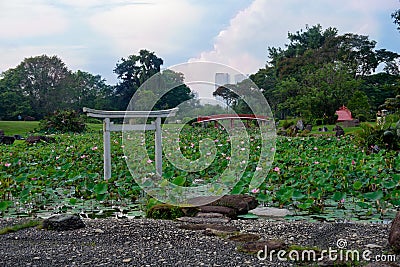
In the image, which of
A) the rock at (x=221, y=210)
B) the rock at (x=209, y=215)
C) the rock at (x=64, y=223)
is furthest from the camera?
the rock at (x=221, y=210)

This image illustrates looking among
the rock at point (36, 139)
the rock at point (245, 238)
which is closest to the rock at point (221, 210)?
the rock at point (245, 238)

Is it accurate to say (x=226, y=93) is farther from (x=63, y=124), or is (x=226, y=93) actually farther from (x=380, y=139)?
(x=63, y=124)

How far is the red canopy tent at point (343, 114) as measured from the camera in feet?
74.3

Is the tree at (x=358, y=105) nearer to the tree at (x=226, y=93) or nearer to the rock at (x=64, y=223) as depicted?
the tree at (x=226, y=93)

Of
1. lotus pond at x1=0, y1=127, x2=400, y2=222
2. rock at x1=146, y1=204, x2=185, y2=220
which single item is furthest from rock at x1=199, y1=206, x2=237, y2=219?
lotus pond at x1=0, y1=127, x2=400, y2=222

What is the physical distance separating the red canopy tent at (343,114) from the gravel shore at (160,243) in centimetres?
1916

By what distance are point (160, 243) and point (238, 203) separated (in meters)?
1.51

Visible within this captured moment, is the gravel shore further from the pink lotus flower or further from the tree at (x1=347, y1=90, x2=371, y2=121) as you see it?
the tree at (x1=347, y1=90, x2=371, y2=121)

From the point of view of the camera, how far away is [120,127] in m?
6.65

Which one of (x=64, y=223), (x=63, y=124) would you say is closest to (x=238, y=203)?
(x=64, y=223)

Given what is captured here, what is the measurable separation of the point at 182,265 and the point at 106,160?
375 cm

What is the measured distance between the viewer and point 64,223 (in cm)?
427

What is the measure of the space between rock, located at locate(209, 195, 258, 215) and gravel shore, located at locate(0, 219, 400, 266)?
499mm

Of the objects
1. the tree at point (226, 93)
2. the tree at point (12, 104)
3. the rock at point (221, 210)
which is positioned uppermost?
the tree at point (12, 104)
